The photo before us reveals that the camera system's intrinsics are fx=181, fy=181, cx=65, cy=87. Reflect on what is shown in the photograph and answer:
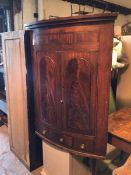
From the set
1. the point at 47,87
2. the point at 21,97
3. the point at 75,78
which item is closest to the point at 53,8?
the point at 21,97

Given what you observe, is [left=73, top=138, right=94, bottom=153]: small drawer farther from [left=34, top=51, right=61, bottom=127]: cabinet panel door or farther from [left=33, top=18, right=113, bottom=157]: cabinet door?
[left=34, top=51, right=61, bottom=127]: cabinet panel door

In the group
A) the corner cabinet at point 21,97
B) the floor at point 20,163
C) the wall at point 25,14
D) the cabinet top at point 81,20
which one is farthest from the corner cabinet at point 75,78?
the wall at point 25,14

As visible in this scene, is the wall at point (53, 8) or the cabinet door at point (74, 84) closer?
the cabinet door at point (74, 84)

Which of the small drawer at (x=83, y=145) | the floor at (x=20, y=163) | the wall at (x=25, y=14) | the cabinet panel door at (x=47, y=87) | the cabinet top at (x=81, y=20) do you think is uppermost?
the wall at (x=25, y=14)

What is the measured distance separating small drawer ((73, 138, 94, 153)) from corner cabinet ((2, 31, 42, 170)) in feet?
2.13

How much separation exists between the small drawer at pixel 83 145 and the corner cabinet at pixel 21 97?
0.65 metres

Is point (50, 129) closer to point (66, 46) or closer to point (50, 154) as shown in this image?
point (50, 154)

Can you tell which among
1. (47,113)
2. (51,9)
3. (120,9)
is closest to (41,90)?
(47,113)

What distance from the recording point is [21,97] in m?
1.93

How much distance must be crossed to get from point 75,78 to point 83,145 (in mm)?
530

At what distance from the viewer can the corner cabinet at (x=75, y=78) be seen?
3.90 feet

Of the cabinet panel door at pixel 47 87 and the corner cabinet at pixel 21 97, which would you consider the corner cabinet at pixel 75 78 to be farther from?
the corner cabinet at pixel 21 97

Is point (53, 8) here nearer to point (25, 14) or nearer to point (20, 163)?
point (25, 14)

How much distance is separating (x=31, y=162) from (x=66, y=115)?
0.94 metres
